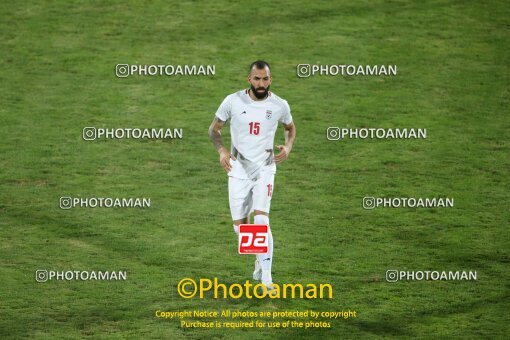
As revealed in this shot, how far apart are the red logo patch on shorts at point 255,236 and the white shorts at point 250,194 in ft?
0.65

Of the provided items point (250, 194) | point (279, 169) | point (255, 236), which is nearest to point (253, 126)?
point (250, 194)

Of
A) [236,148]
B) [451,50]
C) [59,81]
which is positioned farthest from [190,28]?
[236,148]

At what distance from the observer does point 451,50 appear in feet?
58.6

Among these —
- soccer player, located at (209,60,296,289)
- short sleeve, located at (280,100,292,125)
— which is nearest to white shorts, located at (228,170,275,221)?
soccer player, located at (209,60,296,289)

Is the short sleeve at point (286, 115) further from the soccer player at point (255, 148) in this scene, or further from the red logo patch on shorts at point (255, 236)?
the red logo patch on shorts at point (255, 236)

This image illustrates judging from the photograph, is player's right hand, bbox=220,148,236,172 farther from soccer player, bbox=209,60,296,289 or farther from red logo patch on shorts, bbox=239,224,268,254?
red logo patch on shorts, bbox=239,224,268,254

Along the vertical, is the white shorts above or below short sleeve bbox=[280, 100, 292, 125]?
below

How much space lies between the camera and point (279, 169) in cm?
1516

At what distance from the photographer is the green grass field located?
38.5 feet

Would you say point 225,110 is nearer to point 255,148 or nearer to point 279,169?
point 255,148

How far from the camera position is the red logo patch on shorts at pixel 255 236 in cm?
1178

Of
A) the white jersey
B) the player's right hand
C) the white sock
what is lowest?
the white sock

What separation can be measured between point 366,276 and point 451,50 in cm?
655

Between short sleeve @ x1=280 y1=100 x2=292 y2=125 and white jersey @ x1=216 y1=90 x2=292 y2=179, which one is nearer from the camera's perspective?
white jersey @ x1=216 y1=90 x2=292 y2=179
